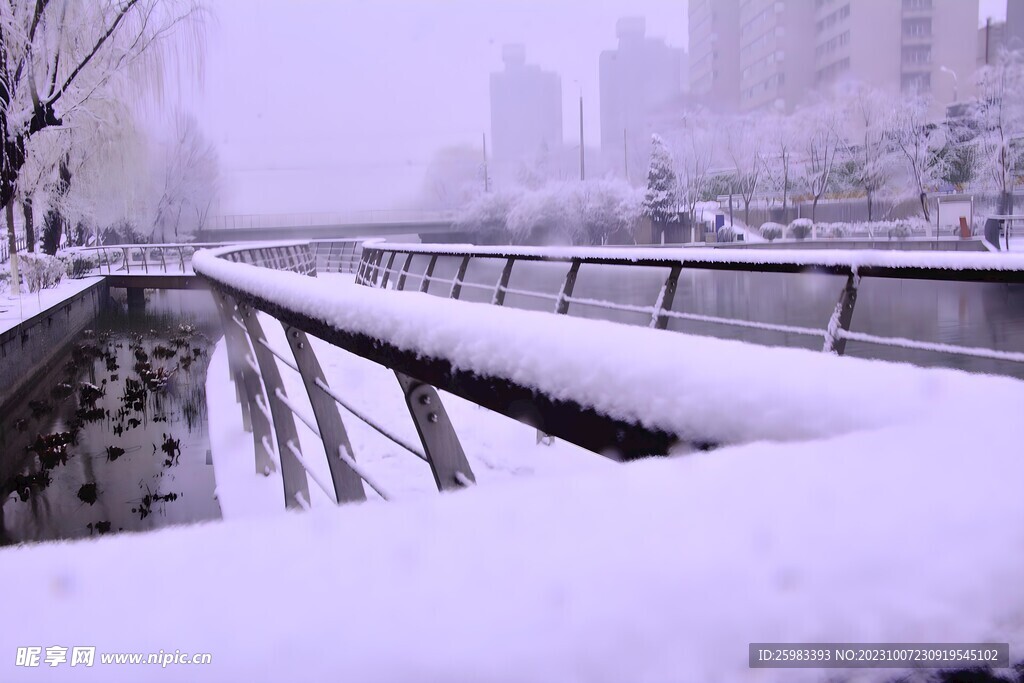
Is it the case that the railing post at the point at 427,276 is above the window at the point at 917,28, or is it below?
below

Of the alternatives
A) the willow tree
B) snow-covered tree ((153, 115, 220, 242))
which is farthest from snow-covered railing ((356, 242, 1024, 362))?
snow-covered tree ((153, 115, 220, 242))

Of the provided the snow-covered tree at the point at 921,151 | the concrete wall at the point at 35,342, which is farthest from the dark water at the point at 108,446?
the snow-covered tree at the point at 921,151

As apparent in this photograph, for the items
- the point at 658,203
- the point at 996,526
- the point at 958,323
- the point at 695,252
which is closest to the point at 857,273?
the point at 695,252

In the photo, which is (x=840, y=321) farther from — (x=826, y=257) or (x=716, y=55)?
(x=716, y=55)

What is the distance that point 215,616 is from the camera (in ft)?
1.01

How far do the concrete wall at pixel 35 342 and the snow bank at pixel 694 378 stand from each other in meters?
9.55

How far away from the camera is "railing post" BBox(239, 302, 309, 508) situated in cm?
235

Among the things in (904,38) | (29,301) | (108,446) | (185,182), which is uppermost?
(904,38)

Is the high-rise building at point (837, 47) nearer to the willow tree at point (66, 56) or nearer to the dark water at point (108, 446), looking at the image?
the willow tree at point (66, 56)

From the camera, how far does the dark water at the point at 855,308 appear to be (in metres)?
12.5

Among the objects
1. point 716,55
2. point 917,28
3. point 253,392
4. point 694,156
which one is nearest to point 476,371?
point 253,392

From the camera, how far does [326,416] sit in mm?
1685

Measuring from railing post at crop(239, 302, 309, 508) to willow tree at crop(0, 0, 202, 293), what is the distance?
10502 mm

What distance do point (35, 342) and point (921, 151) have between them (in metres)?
34.7
